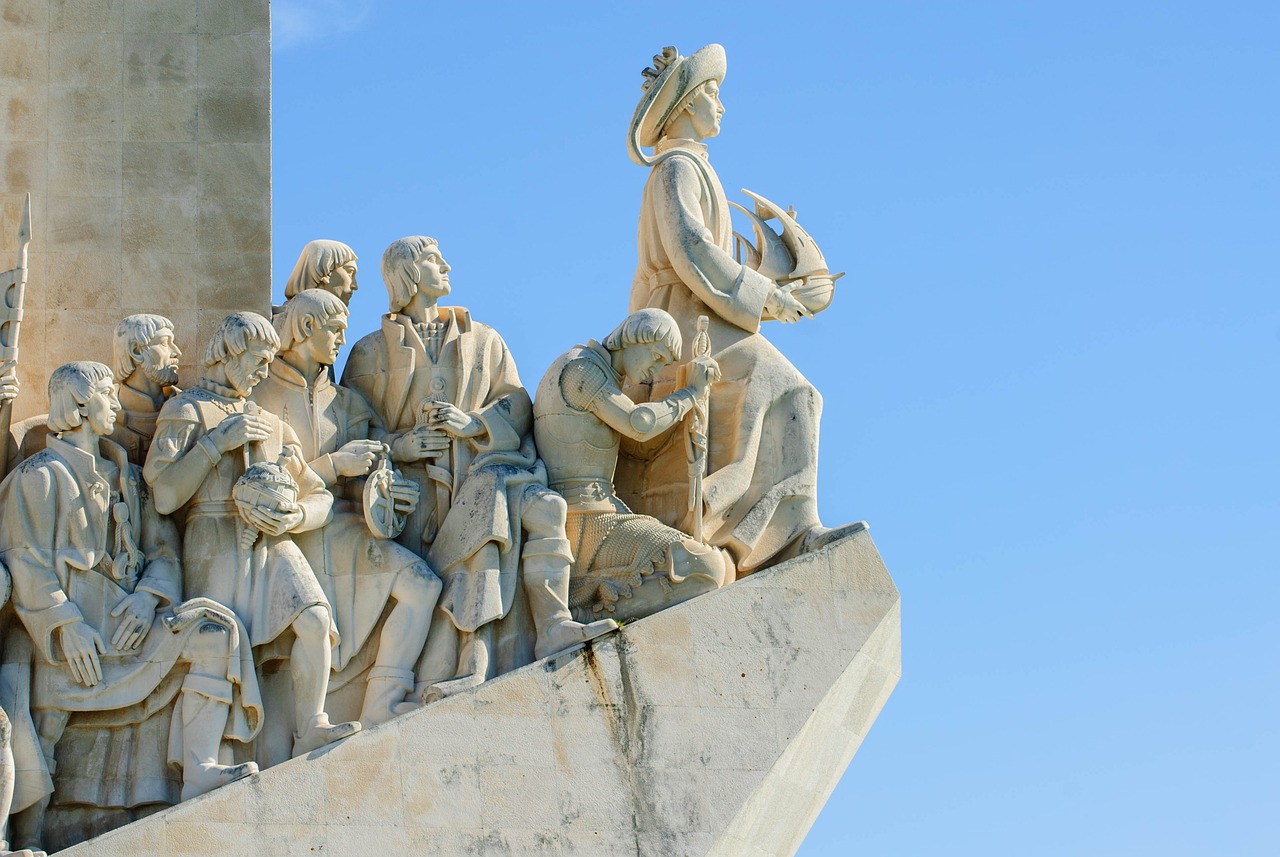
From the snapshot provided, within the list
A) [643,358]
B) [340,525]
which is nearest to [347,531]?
[340,525]

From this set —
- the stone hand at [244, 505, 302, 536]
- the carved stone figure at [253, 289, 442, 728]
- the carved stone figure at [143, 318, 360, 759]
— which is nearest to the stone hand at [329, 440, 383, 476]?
the carved stone figure at [253, 289, 442, 728]

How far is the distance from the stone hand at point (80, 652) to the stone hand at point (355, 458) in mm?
1418

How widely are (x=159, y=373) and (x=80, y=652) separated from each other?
145cm

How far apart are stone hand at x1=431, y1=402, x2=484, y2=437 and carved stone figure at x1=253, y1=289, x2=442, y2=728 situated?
298 mm

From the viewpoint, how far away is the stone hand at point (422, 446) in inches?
583

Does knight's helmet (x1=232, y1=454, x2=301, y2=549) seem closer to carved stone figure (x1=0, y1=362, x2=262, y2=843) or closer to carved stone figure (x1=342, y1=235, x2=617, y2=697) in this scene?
carved stone figure (x1=0, y1=362, x2=262, y2=843)

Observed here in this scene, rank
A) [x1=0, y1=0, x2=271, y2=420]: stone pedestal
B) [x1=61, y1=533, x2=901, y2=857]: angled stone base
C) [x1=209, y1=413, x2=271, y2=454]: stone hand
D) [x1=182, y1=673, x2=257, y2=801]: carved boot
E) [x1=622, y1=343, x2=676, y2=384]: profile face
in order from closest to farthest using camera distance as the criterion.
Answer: [x1=61, y1=533, x2=901, y2=857]: angled stone base < [x1=182, y1=673, x2=257, y2=801]: carved boot < [x1=209, y1=413, x2=271, y2=454]: stone hand < [x1=622, y1=343, x2=676, y2=384]: profile face < [x1=0, y1=0, x2=271, y2=420]: stone pedestal

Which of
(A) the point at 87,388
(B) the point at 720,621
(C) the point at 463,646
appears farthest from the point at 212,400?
(B) the point at 720,621

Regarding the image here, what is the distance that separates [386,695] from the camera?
14281mm

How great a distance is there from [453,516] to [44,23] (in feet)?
10.6

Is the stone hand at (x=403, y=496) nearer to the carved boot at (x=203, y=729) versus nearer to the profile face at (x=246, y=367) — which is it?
the profile face at (x=246, y=367)

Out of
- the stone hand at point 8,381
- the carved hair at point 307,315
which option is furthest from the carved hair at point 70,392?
the carved hair at point 307,315

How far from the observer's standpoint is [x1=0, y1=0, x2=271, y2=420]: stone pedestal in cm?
1516

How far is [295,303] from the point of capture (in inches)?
585
